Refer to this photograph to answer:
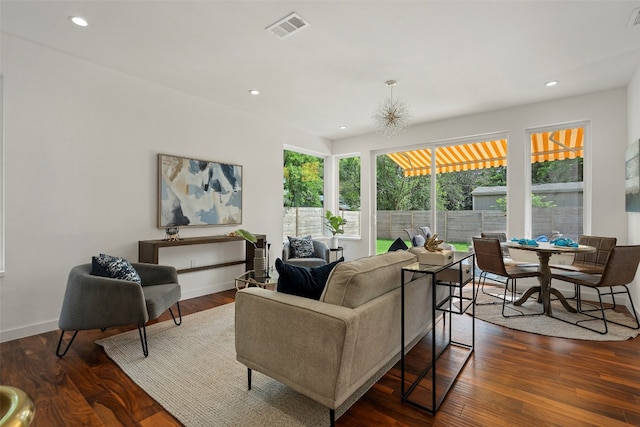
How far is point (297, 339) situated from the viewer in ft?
5.66

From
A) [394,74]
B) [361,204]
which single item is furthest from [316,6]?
[361,204]

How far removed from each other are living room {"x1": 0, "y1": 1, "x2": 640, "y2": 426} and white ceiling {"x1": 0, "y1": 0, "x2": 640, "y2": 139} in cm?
18

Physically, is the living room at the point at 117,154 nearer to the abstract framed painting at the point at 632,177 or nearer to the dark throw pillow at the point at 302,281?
the abstract framed painting at the point at 632,177

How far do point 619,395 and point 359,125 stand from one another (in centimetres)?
481

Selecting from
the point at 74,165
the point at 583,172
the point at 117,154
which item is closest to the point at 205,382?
the point at 74,165

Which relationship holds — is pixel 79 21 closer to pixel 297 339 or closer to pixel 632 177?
pixel 297 339

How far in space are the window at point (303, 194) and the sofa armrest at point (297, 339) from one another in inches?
153

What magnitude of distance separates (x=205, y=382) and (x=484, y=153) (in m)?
5.14

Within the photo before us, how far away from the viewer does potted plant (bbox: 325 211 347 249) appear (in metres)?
6.34

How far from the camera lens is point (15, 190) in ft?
9.43

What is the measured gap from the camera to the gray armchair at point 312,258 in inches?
187

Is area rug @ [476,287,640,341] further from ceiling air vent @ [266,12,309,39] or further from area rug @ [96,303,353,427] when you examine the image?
ceiling air vent @ [266,12,309,39]

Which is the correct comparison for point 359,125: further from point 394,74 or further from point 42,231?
point 42,231

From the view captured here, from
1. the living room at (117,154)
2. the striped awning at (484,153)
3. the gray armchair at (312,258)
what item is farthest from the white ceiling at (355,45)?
the gray armchair at (312,258)
